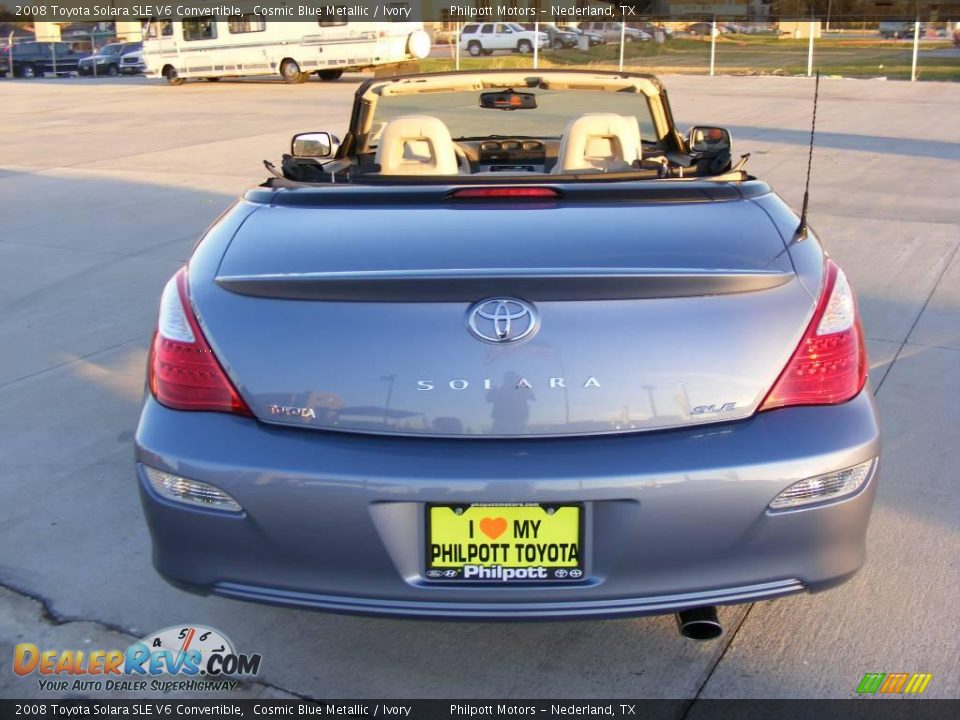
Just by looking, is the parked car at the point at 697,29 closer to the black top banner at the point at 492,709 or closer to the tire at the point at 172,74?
the tire at the point at 172,74

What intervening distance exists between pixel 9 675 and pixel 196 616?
1.71 feet

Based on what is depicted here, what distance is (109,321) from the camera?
6.18 metres

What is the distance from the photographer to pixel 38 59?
127ft

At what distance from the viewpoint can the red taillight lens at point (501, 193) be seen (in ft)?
9.76

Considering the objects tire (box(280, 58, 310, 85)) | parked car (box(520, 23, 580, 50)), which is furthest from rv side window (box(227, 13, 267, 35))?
parked car (box(520, 23, 580, 50))

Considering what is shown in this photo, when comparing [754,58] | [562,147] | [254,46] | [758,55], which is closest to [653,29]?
[758,55]

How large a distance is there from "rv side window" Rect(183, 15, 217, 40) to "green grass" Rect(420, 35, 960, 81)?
7.28m

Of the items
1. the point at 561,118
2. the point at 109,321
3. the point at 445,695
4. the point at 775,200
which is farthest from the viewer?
the point at 561,118

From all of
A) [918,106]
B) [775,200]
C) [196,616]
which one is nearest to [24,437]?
[196,616]

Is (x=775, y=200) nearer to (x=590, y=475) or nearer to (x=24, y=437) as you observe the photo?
(x=590, y=475)

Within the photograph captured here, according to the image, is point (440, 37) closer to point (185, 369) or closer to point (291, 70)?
point (291, 70)

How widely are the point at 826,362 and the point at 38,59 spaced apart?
4160 cm

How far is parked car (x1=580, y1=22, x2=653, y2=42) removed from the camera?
39.2m

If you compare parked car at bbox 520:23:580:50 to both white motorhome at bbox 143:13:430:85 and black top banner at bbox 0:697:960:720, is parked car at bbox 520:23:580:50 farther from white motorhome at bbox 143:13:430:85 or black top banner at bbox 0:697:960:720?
black top banner at bbox 0:697:960:720
